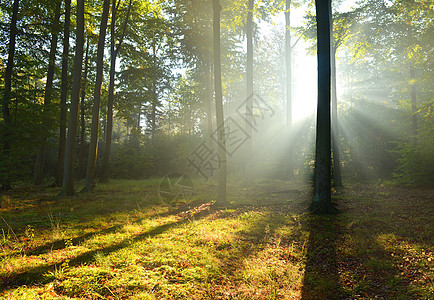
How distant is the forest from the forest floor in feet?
0.09

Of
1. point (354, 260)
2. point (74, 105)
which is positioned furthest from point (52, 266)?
point (74, 105)

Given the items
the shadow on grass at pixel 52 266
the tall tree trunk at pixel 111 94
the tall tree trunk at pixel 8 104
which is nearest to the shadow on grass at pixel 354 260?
the shadow on grass at pixel 52 266

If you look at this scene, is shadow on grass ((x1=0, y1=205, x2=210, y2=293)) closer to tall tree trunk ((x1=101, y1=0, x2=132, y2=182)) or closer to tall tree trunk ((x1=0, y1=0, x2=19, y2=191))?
tall tree trunk ((x1=0, y1=0, x2=19, y2=191))

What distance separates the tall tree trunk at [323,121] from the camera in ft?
21.9

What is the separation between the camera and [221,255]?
13.7 ft

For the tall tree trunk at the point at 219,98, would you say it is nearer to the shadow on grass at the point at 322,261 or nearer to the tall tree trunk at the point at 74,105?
the shadow on grass at the point at 322,261

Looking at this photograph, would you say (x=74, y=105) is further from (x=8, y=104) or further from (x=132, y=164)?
(x=132, y=164)

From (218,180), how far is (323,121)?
14.0 ft

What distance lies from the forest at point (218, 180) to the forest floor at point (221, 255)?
0.03 meters

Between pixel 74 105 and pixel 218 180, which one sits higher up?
pixel 74 105

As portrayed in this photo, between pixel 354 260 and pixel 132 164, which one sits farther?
pixel 132 164

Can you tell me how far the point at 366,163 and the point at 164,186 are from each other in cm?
1335

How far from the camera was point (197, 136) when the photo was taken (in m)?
22.4

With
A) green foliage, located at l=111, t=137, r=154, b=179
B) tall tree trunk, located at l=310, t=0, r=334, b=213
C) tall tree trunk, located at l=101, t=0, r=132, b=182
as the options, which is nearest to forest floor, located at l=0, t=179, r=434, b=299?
tall tree trunk, located at l=310, t=0, r=334, b=213
